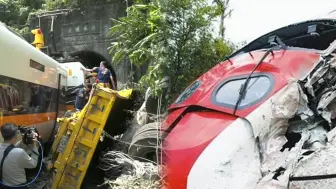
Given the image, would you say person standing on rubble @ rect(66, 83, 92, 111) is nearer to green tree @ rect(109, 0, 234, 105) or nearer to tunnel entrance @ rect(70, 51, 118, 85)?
green tree @ rect(109, 0, 234, 105)

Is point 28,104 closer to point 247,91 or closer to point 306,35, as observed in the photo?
point 306,35

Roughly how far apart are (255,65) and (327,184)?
1.27 metres

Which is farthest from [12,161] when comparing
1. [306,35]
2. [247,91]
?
[306,35]

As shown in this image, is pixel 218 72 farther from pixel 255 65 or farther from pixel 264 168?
pixel 264 168

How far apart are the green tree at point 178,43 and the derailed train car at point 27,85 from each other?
6.34ft

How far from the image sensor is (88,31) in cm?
1691

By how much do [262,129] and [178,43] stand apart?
5.80m

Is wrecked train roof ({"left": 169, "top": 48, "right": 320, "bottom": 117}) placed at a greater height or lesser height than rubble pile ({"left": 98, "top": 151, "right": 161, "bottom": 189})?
greater

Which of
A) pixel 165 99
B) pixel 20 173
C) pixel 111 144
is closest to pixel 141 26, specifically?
pixel 165 99

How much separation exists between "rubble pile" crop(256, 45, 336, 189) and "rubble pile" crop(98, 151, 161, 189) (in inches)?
44.0

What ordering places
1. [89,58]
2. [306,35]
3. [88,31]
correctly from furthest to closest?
[89,58]
[88,31]
[306,35]

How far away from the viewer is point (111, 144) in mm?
6461

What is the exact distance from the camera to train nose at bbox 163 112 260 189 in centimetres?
260

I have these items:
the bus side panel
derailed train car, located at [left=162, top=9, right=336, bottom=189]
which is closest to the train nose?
derailed train car, located at [left=162, top=9, right=336, bottom=189]
